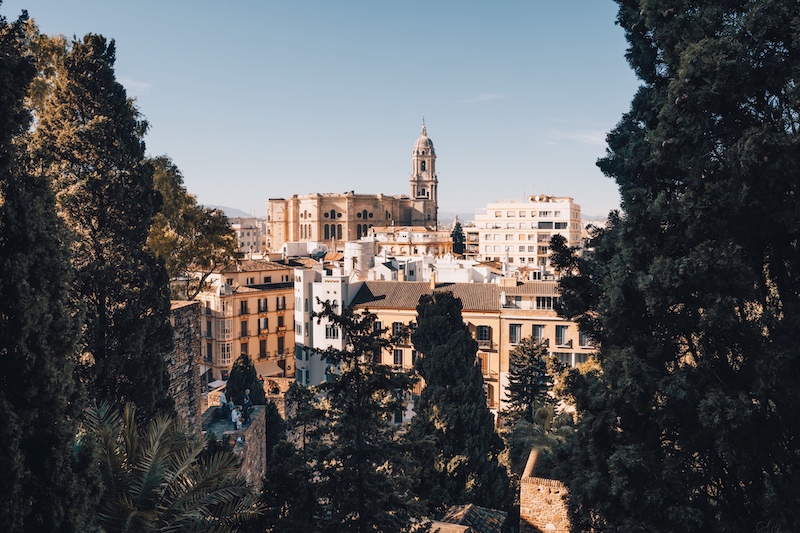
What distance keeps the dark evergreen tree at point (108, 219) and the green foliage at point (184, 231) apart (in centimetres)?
614

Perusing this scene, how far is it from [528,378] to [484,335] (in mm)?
6776

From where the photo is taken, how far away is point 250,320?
41.2 m

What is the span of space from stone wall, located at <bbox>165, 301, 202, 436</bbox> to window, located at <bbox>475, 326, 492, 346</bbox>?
22415 mm

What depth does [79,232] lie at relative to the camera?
11234 mm

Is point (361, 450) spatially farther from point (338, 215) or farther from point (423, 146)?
point (423, 146)

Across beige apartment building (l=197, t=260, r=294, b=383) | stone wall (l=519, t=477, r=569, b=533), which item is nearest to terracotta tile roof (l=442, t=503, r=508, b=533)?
stone wall (l=519, t=477, r=569, b=533)

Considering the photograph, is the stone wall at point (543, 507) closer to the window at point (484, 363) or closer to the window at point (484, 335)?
the window at point (484, 363)

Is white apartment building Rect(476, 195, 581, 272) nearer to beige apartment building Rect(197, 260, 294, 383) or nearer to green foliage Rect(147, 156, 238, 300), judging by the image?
beige apartment building Rect(197, 260, 294, 383)

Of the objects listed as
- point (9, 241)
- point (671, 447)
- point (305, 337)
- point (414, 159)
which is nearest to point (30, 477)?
point (9, 241)

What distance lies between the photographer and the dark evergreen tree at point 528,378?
29.2 meters

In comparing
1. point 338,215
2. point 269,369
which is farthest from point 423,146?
point 269,369

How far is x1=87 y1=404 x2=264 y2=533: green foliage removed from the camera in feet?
22.5

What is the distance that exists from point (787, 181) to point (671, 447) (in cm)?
342

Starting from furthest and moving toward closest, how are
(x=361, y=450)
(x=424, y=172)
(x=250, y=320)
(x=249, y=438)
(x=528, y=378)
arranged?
(x=424, y=172) → (x=250, y=320) → (x=528, y=378) → (x=249, y=438) → (x=361, y=450)
